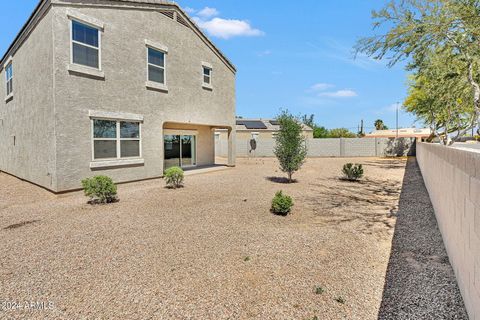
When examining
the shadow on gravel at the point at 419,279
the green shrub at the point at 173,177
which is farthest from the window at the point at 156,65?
the shadow on gravel at the point at 419,279

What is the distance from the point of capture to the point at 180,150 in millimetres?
18750

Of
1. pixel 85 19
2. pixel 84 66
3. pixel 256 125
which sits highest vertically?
pixel 85 19

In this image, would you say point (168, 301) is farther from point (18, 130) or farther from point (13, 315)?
point (18, 130)

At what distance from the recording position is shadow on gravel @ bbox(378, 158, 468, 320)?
3645mm

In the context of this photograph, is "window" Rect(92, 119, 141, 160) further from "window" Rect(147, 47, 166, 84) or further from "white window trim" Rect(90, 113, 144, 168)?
"window" Rect(147, 47, 166, 84)

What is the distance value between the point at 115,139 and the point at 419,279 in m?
12.2

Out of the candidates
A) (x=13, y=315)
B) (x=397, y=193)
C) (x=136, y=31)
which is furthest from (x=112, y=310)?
(x=136, y=31)

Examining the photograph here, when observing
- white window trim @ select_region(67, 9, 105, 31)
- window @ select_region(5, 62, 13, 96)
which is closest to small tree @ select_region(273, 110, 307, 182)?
white window trim @ select_region(67, 9, 105, 31)

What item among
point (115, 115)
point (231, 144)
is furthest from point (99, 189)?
point (231, 144)

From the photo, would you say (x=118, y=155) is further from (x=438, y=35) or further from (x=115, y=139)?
(x=438, y=35)

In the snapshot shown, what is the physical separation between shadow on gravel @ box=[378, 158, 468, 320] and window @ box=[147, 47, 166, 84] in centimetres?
1288

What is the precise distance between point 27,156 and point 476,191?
1705 cm

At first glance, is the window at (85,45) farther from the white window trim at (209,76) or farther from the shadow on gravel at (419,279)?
the shadow on gravel at (419,279)

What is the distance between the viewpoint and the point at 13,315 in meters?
3.57
